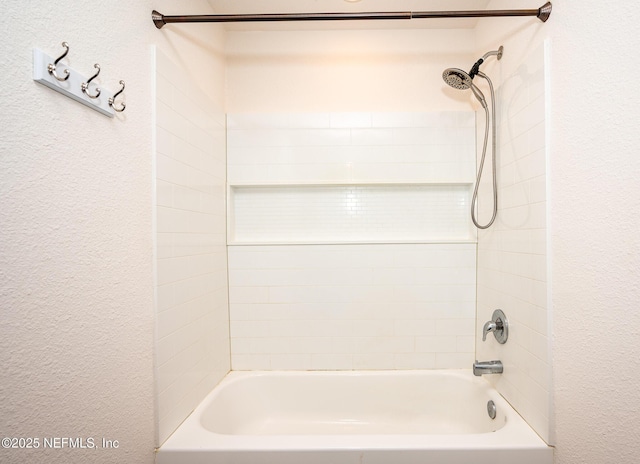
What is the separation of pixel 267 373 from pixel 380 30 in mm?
2245

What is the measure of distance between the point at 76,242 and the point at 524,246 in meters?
1.63

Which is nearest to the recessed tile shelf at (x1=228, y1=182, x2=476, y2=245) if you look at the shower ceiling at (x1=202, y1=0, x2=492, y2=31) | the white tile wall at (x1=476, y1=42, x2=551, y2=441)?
the white tile wall at (x1=476, y1=42, x2=551, y2=441)

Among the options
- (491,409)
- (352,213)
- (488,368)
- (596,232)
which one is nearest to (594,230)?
(596,232)

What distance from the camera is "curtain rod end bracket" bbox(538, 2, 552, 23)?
1195 mm

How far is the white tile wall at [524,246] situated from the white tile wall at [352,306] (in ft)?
0.82

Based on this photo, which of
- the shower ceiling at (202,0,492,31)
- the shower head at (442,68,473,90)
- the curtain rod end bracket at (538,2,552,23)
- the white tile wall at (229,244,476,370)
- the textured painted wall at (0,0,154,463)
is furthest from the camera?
the white tile wall at (229,244,476,370)

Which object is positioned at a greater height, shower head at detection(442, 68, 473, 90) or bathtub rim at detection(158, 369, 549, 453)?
shower head at detection(442, 68, 473, 90)

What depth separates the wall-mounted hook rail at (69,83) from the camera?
2.39ft

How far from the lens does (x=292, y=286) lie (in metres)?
1.98

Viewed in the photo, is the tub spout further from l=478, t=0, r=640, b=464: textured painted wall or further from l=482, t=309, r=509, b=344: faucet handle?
l=478, t=0, r=640, b=464: textured painted wall

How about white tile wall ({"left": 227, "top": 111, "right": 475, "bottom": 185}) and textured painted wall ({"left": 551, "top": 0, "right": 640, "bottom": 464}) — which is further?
white tile wall ({"left": 227, "top": 111, "right": 475, "bottom": 185})

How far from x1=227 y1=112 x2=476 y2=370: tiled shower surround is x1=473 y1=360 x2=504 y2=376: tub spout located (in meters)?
0.31

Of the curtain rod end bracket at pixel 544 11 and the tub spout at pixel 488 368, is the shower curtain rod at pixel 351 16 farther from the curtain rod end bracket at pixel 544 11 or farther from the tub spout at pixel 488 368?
the tub spout at pixel 488 368

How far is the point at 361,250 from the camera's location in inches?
77.1
